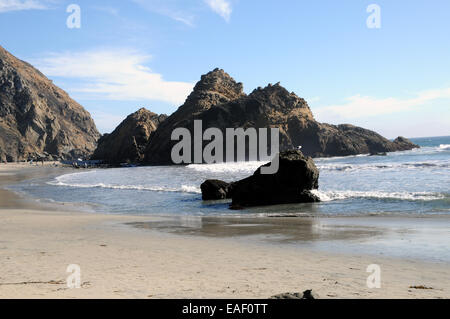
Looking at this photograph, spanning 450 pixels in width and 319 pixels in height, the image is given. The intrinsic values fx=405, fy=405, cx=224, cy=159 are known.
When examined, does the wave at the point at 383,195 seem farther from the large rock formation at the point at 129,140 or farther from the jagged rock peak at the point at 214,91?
the jagged rock peak at the point at 214,91

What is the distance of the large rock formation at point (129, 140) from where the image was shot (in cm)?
11606

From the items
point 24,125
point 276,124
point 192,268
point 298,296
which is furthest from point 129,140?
point 298,296

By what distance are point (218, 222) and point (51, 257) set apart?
7569mm

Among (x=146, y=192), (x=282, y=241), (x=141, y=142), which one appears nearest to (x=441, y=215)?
(x=282, y=241)

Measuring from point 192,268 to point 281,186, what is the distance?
46.1ft

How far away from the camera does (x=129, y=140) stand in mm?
121812

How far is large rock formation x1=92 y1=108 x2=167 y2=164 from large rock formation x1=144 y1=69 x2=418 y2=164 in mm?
7502

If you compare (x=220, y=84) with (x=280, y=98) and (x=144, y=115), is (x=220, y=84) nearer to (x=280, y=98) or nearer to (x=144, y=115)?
(x=280, y=98)

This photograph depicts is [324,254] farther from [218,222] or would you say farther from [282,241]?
[218,222]

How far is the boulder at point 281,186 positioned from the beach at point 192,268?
866 cm

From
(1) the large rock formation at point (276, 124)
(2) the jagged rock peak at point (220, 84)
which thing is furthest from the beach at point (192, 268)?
(2) the jagged rock peak at point (220, 84)

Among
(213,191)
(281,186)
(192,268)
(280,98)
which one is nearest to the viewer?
(192,268)

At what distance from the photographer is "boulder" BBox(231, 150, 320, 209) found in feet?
68.2

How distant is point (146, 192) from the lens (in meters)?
28.6
